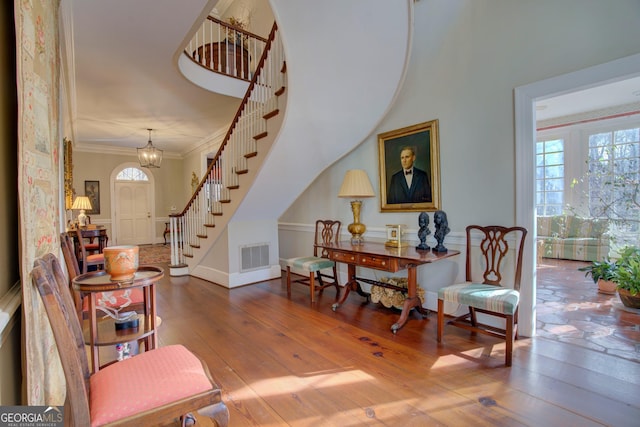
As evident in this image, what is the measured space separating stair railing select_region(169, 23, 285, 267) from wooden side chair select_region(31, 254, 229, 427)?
261cm

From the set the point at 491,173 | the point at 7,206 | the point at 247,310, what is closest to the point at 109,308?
the point at 7,206

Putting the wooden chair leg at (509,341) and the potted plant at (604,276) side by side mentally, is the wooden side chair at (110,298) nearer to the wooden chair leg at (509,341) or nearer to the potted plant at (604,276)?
the wooden chair leg at (509,341)

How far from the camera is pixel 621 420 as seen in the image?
159 cm

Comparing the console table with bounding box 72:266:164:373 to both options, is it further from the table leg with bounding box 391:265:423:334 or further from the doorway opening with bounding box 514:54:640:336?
the doorway opening with bounding box 514:54:640:336

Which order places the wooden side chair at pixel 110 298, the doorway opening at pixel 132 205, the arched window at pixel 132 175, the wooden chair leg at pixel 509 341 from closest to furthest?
the wooden side chair at pixel 110 298, the wooden chair leg at pixel 509 341, the doorway opening at pixel 132 205, the arched window at pixel 132 175

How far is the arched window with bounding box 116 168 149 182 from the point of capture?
8.51m

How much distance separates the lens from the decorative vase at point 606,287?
3667mm

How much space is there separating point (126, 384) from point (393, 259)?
2194mm

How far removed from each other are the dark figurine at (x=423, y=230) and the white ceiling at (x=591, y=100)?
312cm

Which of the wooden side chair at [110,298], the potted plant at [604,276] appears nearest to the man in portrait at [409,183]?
the potted plant at [604,276]

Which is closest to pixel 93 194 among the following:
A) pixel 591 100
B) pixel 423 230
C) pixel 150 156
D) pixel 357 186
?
pixel 150 156

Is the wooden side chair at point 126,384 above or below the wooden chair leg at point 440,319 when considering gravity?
above

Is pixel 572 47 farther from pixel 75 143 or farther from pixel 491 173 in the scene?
pixel 75 143

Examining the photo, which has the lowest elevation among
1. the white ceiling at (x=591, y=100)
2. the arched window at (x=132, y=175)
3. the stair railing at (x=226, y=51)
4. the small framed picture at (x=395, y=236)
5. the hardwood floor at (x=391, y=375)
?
the hardwood floor at (x=391, y=375)
